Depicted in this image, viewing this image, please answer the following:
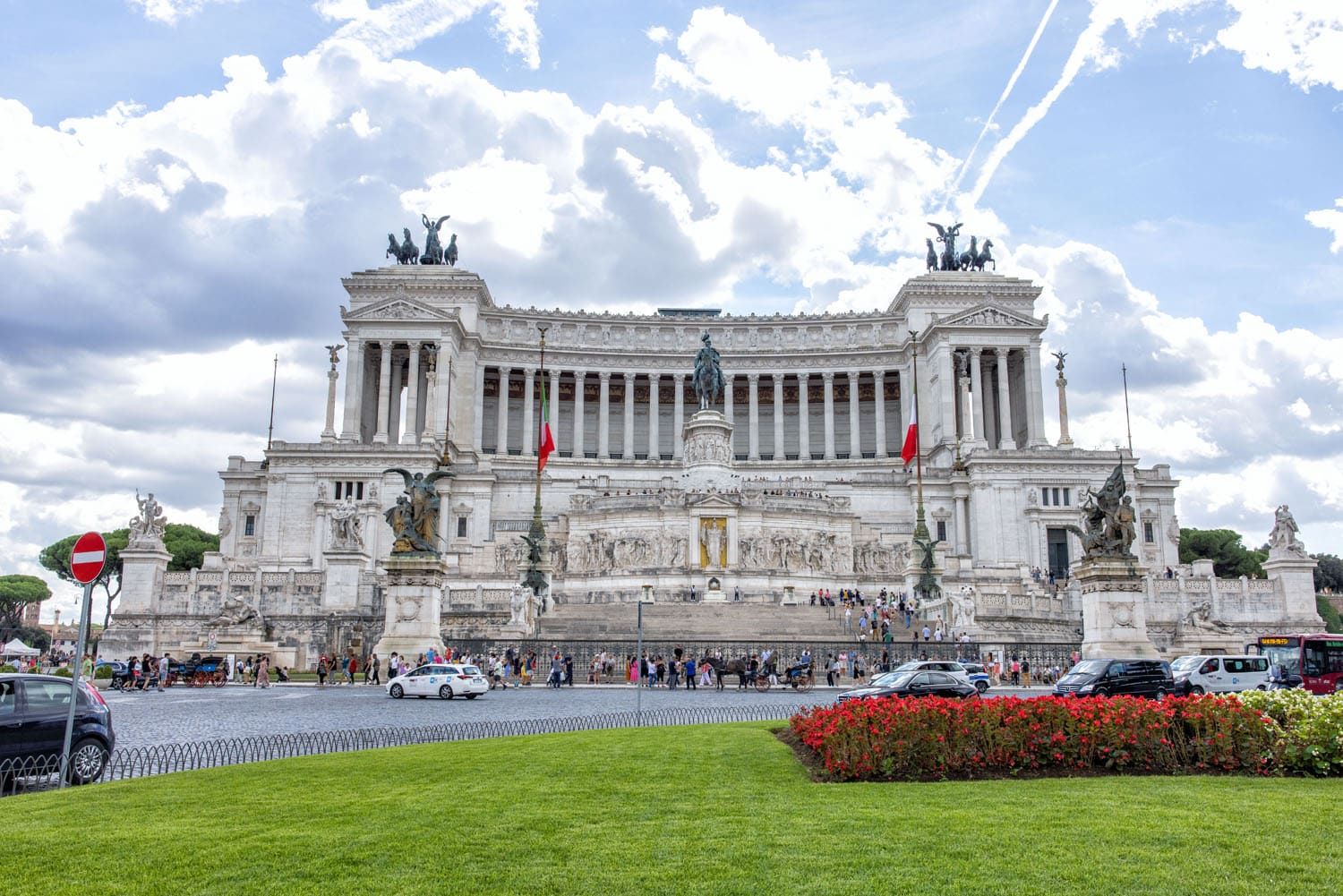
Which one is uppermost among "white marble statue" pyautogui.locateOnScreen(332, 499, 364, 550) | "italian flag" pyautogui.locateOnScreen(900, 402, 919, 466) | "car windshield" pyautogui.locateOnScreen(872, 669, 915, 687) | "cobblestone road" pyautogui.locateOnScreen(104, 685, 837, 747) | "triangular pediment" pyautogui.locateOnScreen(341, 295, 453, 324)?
"triangular pediment" pyautogui.locateOnScreen(341, 295, 453, 324)

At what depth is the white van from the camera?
1305 inches

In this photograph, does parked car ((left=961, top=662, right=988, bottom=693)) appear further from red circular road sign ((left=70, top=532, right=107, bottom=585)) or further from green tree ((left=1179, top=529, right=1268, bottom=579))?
green tree ((left=1179, top=529, right=1268, bottom=579))

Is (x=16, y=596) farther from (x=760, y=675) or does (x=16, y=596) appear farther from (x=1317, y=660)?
(x=1317, y=660)

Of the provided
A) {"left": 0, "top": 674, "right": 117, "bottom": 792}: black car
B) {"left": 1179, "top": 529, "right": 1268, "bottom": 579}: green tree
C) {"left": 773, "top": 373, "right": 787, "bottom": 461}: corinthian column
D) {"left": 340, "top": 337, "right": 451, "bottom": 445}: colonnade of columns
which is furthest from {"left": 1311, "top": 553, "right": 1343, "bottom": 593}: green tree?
{"left": 0, "top": 674, "right": 117, "bottom": 792}: black car

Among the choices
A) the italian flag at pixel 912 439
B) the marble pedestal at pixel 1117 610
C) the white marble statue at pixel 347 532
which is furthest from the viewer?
the italian flag at pixel 912 439

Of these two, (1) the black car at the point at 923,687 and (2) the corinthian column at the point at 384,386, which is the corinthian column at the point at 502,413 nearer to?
(2) the corinthian column at the point at 384,386

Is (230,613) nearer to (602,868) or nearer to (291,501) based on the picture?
(291,501)

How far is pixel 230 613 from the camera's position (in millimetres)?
51188

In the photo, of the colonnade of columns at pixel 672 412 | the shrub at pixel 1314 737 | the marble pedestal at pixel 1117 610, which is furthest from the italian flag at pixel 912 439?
the shrub at pixel 1314 737

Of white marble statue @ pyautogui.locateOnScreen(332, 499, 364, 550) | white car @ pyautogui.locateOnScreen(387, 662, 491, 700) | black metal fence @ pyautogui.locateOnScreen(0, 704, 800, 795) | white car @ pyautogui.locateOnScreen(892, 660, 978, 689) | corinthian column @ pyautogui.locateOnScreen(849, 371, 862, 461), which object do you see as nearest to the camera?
black metal fence @ pyautogui.locateOnScreen(0, 704, 800, 795)

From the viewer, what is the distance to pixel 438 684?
32844 mm

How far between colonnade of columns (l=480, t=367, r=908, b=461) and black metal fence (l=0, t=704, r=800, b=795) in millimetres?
78017

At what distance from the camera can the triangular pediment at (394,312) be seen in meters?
94.8

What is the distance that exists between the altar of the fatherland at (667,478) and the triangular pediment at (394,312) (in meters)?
0.17
